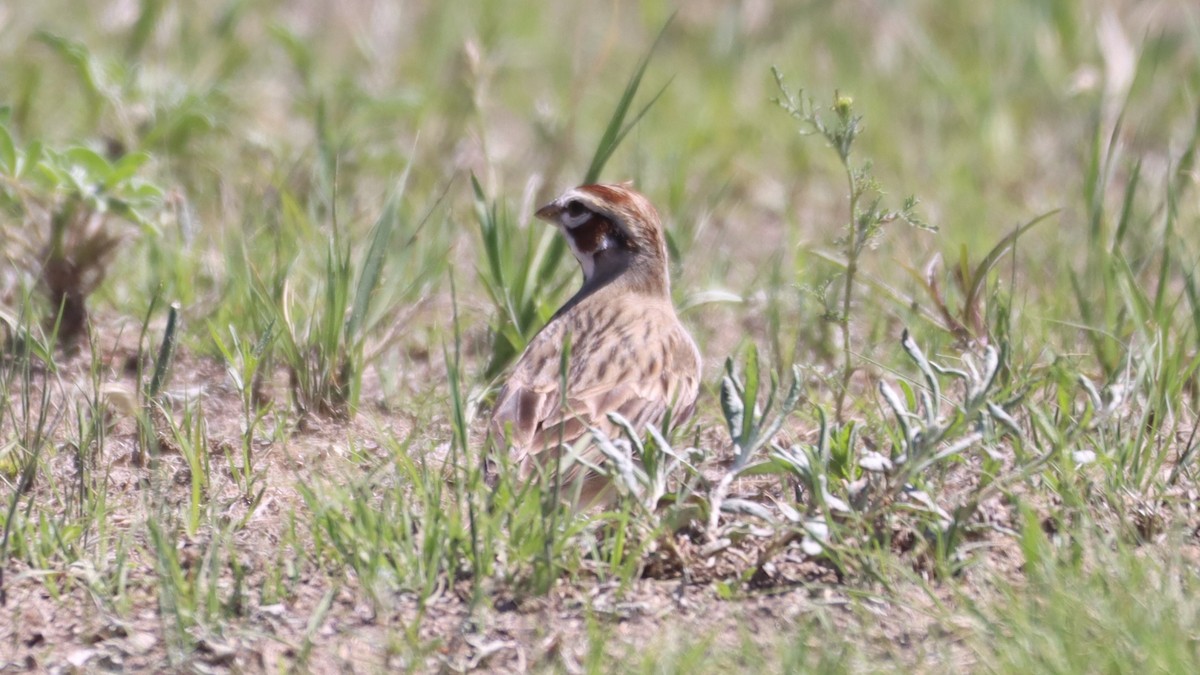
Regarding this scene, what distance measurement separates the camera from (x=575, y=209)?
5457mm

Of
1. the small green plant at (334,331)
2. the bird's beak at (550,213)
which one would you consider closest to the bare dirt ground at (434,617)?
the small green plant at (334,331)

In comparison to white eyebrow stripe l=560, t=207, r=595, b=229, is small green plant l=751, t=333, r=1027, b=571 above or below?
below

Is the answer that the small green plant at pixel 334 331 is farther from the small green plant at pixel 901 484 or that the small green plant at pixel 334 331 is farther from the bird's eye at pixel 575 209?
the small green plant at pixel 901 484

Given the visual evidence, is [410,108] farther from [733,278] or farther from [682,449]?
[682,449]

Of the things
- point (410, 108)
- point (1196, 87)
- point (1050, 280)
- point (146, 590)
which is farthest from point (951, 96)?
point (146, 590)

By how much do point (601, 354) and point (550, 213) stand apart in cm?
77

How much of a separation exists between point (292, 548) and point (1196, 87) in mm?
5812

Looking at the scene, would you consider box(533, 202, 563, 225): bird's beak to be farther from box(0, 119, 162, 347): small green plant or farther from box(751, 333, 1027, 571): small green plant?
box(751, 333, 1027, 571): small green plant

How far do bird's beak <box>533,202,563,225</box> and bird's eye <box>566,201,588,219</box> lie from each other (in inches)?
1.1

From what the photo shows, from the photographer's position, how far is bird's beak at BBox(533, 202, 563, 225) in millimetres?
5457

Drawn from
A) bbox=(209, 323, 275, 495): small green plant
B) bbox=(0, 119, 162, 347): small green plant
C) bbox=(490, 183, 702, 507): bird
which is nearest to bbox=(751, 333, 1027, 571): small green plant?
bbox=(490, 183, 702, 507): bird

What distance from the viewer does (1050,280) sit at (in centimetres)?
607

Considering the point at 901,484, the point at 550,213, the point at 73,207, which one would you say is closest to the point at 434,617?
the point at 901,484

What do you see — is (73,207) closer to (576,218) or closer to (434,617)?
(576,218)
